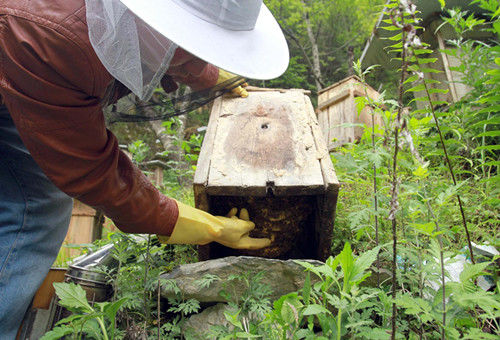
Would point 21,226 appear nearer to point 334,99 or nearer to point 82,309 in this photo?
point 82,309

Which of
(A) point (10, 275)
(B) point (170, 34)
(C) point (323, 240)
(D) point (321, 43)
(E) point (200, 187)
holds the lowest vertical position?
(A) point (10, 275)

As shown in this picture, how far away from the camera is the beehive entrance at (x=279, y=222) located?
193 centimetres

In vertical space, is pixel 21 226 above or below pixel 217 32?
Answer: below

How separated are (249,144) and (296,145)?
0.94 feet

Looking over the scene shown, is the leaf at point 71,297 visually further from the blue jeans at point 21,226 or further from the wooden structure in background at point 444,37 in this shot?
the wooden structure in background at point 444,37

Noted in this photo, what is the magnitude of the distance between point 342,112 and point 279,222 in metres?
4.93

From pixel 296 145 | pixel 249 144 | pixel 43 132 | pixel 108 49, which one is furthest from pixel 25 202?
pixel 296 145

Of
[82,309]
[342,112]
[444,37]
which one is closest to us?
[82,309]

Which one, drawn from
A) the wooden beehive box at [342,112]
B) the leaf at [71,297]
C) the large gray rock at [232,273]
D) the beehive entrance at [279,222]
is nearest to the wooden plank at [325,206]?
the beehive entrance at [279,222]

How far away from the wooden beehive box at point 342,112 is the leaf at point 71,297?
16.3 ft

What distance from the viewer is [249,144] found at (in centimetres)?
204

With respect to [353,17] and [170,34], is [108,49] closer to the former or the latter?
[170,34]

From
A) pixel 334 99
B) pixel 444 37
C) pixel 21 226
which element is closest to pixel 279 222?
pixel 21 226

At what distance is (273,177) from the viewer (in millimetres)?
1685
